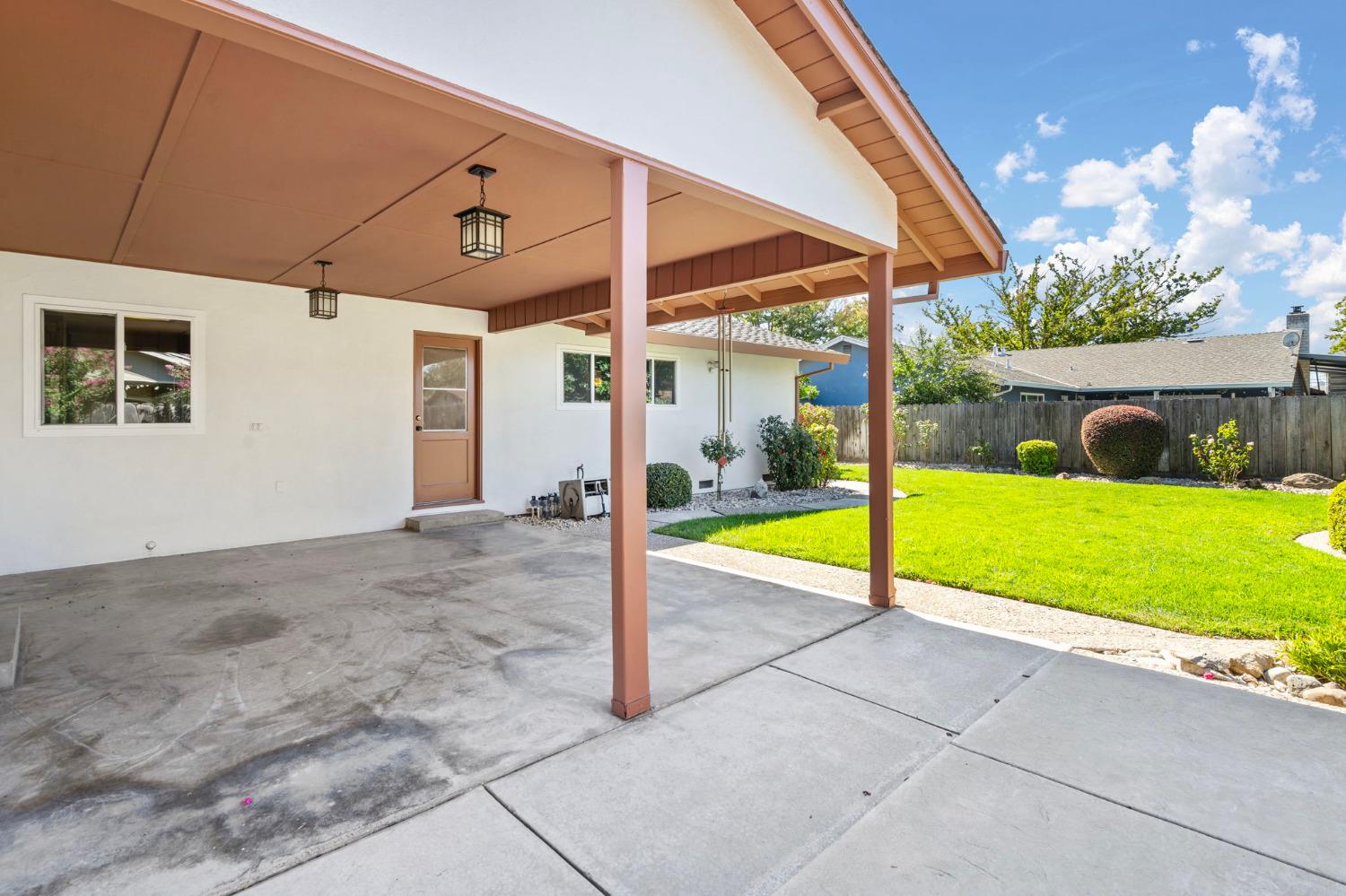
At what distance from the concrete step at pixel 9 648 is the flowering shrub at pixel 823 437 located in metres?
10.2

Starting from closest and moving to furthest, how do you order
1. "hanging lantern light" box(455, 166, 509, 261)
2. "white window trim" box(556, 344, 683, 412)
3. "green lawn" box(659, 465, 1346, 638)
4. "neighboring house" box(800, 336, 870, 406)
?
"hanging lantern light" box(455, 166, 509, 261) < "green lawn" box(659, 465, 1346, 638) < "white window trim" box(556, 344, 683, 412) < "neighboring house" box(800, 336, 870, 406)

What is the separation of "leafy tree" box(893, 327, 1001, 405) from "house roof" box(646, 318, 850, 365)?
18.0 feet

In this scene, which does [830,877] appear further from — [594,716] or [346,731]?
[346,731]

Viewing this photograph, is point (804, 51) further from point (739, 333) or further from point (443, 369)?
point (739, 333)

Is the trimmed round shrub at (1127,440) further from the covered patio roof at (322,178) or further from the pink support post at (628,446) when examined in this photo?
the pink support post at (628,446)

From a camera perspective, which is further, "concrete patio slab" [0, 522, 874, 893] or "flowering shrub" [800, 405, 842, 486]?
"flowering shrub" [800, 405, 842, 486]

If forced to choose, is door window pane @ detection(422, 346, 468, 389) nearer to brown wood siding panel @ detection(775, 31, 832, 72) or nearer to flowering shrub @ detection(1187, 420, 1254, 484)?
brown wood siding panel @ detection(775, 31, 832, 72)

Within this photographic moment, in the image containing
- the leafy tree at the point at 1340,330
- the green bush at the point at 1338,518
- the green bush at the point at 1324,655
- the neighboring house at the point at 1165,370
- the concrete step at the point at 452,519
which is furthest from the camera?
the leafy tree at the point at 1340,330

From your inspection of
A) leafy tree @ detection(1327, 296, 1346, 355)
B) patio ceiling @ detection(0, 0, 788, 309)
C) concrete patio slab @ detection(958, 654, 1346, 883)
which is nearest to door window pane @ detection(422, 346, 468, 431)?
patio ceiling @ detection(0, 0, 788, 309)

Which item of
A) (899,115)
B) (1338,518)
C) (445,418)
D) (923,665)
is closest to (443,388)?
(445,418)

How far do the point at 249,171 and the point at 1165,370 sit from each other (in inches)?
840

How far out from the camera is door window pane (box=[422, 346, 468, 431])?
8.19 meters

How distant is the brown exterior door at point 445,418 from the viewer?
319 inches

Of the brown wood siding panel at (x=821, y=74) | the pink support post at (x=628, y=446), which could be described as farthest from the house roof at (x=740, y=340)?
the pink support post at (x=628, y=446)
